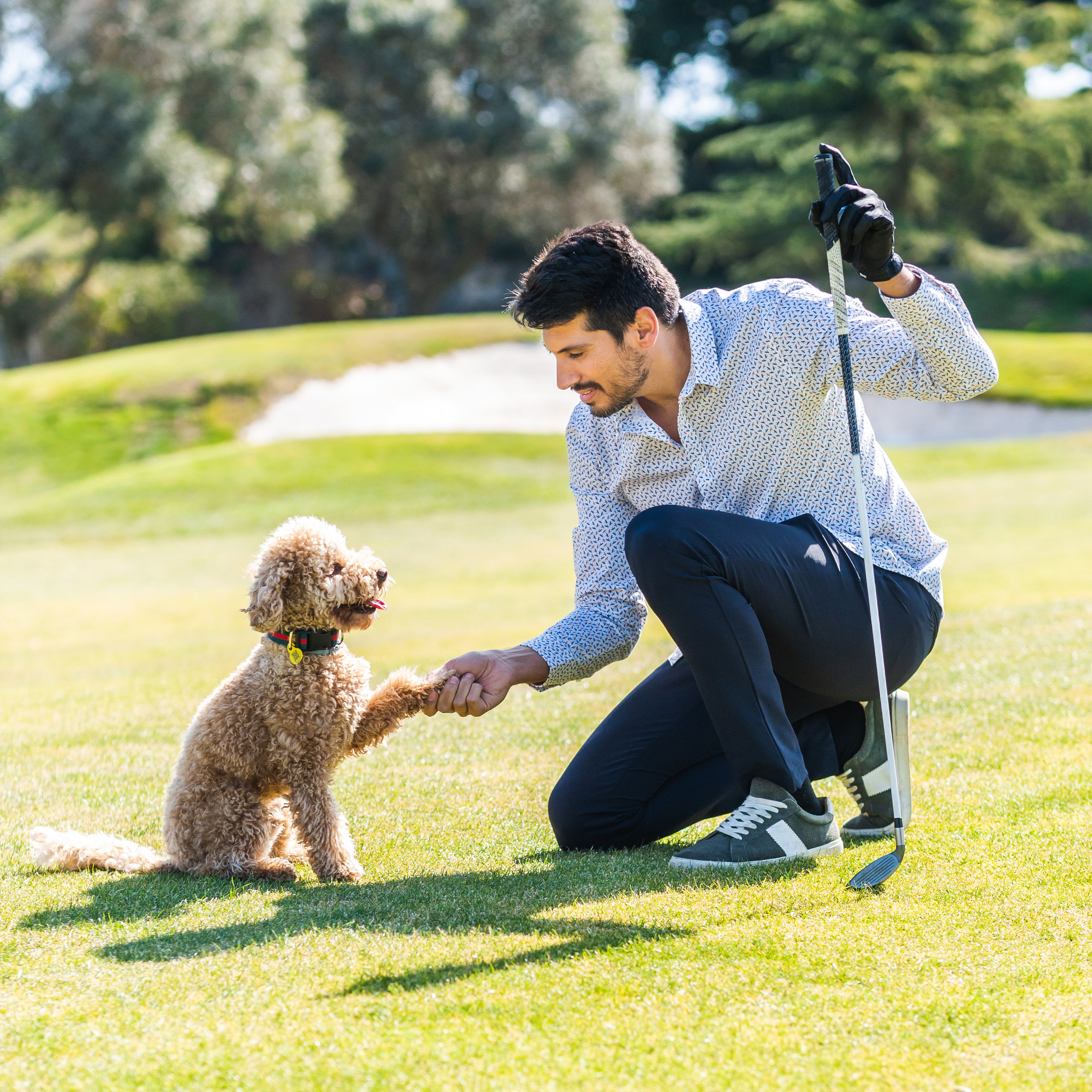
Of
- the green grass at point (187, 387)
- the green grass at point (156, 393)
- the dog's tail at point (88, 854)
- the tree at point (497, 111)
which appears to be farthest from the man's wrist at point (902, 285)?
the tree at point (497, 111)

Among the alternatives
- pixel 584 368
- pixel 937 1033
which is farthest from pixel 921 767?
pixel 937 1033

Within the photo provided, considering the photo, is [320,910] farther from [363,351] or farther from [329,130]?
[329,130]

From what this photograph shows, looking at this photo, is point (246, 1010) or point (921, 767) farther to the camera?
point (921, 767)

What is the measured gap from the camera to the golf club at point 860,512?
334cm

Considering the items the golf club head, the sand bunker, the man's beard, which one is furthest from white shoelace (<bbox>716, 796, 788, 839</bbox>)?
the sand bunker

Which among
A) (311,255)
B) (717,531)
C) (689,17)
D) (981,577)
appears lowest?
(981,577)

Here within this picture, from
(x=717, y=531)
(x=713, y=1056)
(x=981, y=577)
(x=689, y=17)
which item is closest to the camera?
(x=713, y=1056)

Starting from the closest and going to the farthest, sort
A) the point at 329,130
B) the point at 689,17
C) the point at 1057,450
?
the point at 1057,450 < the point at 329,130 < the point at 689,17

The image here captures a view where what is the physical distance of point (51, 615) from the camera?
37.4ft

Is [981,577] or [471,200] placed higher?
[471,200]

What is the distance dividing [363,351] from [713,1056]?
24182 mm

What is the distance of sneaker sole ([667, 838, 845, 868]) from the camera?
3537 mm

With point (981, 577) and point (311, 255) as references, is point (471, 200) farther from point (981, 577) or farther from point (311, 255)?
point (981, 577)

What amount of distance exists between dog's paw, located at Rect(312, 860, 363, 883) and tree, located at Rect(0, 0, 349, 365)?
29.8 metres
